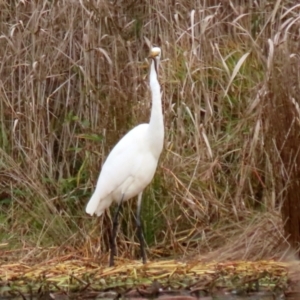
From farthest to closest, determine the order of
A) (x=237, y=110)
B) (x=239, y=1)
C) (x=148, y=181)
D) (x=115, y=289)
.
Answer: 1. (x=239, y=1)
2. (x=237, y=110)
3. (x=148, y=181)
4. (x=115, y=289)

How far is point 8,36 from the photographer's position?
6105mm

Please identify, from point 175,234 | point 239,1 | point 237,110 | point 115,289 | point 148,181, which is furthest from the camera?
point 239,1

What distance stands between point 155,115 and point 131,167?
0.32 m

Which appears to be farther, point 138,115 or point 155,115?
point 138,115

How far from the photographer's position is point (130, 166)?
5.06 meters

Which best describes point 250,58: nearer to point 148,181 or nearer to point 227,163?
point 227,163

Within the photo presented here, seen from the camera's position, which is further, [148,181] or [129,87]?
[129,87]

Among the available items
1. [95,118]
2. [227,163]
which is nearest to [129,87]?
[95,118]

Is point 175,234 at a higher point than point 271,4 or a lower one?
lower

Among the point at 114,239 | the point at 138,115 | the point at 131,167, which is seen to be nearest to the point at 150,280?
the point at 114,239

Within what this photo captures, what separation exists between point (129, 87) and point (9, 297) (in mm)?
1621

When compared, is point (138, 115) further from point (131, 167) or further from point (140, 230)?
point (140, 230)

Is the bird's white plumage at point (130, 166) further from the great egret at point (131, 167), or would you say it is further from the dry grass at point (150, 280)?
the dry grass at point (150, 280)

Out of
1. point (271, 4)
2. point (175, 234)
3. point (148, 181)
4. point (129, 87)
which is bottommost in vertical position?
point (175, 234)
